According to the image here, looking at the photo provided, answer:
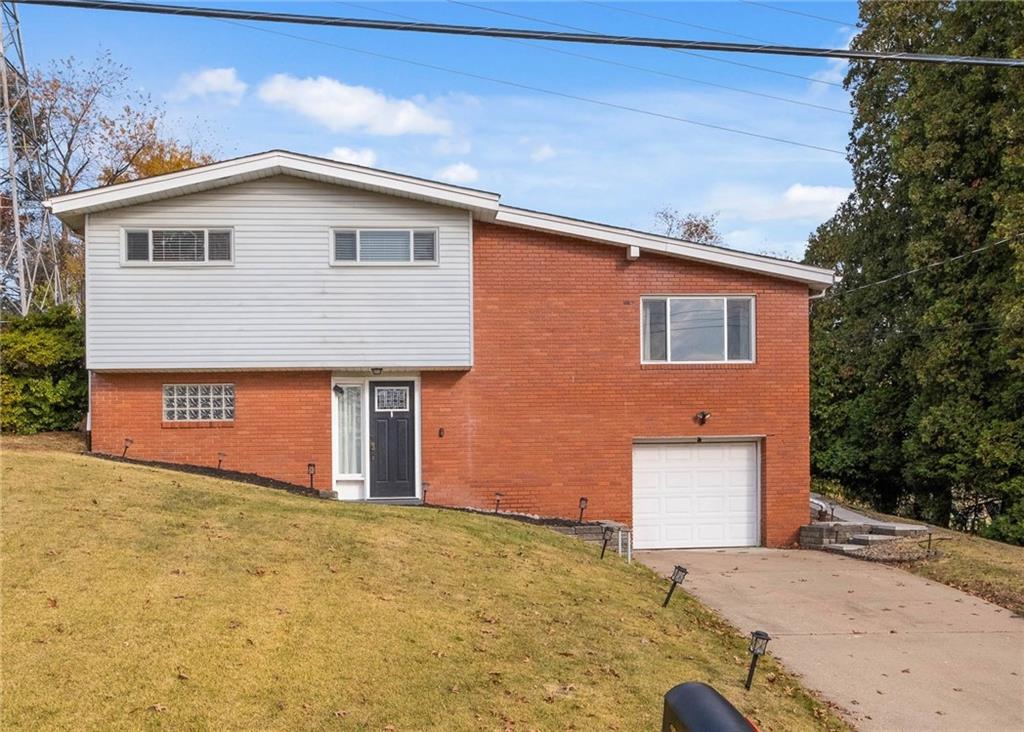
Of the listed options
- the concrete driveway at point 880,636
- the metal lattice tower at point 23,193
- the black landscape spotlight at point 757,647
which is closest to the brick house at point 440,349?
the concrete driveway at point 880,636

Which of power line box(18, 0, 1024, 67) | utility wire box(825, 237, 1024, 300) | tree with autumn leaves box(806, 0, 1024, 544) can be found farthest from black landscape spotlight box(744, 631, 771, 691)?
utility wire box(825, 237, 1024, 300)

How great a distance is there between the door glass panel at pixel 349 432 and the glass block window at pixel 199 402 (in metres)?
1.91

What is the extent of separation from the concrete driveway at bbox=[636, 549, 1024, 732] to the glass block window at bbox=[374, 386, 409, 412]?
5062 mm

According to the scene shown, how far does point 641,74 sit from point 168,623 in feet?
40.6

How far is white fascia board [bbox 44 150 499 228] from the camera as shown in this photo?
1406 centimetres

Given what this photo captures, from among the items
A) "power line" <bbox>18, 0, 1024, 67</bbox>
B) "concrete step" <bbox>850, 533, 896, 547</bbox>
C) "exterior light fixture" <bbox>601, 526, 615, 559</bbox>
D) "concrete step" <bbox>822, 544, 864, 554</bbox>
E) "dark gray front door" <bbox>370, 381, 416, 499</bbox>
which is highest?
"power line" <bbox>18, 0, 1024, 67</bbox>

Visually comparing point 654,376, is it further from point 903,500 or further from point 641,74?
point 903,500

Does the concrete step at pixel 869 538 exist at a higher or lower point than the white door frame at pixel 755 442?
lower

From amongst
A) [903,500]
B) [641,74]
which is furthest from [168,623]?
[903,500]

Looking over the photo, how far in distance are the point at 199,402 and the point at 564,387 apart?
6.51 m

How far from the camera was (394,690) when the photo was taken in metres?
5.94

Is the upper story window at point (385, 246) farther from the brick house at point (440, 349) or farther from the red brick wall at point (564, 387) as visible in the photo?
the red brick wall at point (564, 387)

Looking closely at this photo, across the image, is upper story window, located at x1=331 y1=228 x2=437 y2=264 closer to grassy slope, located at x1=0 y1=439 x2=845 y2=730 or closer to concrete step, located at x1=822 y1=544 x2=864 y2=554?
grassy slope, located at x1=0 y1=439 x2=845 y2=730

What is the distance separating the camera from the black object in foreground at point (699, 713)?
2.70m
